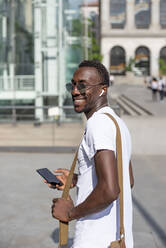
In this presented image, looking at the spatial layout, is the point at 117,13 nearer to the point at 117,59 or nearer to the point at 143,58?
the point at 117,59

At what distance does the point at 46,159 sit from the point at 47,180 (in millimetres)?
8180

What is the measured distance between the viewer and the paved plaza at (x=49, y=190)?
521 cm

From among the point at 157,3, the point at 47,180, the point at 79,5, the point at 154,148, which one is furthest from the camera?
the point at 157,3

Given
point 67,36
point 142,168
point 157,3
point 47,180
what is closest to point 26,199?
point 142,168

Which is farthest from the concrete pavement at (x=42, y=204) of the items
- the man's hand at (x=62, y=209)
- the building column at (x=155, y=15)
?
the building column at (x=155, y=15)

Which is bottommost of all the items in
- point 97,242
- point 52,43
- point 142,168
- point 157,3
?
point 142,168

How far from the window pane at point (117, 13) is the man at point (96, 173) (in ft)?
271

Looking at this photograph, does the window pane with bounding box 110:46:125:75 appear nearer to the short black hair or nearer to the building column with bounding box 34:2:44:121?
the building column with bounding box 34:2:44:121

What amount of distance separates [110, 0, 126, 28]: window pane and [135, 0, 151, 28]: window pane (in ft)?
8.31

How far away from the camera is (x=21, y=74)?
798 inches

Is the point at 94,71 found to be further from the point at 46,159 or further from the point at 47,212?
the point at 46,159

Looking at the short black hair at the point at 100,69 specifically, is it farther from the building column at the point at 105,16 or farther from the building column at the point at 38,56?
the building column at the point at 105,16

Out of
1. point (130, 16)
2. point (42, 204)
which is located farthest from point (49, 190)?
point (130, 16)

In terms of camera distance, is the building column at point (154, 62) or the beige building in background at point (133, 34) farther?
the building column at point (154, 62)
